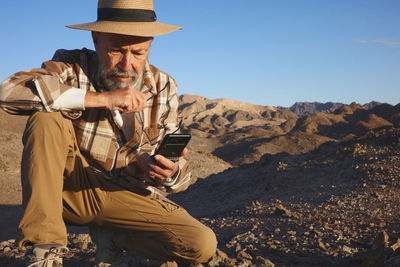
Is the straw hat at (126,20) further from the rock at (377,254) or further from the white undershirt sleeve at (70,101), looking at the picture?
the rock at (377,254)

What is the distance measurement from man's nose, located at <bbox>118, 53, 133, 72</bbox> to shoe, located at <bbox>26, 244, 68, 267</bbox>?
120cm

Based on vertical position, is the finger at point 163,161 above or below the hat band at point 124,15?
below

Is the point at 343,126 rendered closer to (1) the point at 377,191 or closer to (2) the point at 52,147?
(1) the point at 377,191

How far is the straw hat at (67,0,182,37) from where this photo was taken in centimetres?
257

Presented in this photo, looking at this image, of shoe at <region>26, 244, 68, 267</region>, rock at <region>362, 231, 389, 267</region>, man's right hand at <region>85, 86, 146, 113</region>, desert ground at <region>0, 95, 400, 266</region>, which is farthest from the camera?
desert ground at <region>0, 95, 400, 266</region>

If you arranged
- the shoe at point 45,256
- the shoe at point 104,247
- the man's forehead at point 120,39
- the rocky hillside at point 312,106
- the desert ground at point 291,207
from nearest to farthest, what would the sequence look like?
the shoe at point 45,256, the man's forehead at point 120,39, the shoe at point 104,247, the desert ground at point 291,207, the rocky hillside at point 312,106

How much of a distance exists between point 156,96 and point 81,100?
0.77 metres

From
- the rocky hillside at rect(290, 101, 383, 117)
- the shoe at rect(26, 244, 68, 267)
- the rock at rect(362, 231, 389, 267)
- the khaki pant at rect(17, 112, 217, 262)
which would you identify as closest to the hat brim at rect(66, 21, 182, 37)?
the khaki pant at rect(17, 112, 217, 262)

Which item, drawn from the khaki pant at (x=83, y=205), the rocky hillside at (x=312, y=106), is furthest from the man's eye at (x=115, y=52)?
the rocky hillside at (x=312, y=106)

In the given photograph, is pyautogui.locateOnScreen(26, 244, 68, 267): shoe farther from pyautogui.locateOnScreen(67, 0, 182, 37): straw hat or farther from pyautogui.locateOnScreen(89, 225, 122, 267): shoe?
pyautogui.locateOnScreen(67, 0, 182, 37): straw hat

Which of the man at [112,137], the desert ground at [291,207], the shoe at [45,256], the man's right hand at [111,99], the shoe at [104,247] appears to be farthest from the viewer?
the desert ground at [291,207]

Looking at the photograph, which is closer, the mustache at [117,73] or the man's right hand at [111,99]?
the man's right hand at [111,99]

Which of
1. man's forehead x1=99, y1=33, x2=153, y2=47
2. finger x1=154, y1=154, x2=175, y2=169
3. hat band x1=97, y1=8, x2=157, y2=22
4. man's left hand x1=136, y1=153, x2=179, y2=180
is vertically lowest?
man's left hand x1=136, y1=153, x2=179, y2=180

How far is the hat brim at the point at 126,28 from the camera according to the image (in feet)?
8.34
